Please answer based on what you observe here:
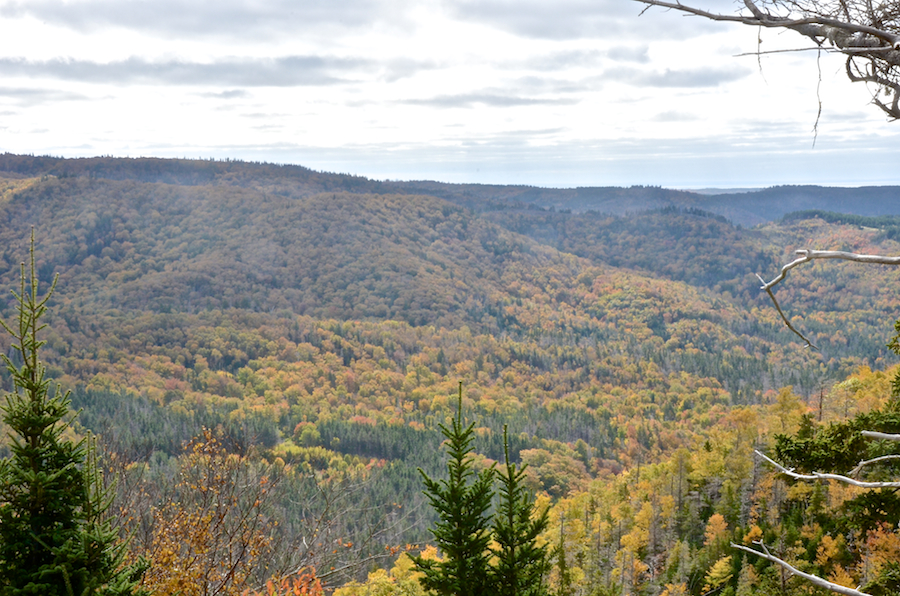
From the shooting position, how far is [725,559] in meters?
34.5

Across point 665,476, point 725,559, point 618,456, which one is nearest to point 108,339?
point 618,456

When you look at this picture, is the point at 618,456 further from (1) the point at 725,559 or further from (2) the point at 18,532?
(2) the point at 18,532

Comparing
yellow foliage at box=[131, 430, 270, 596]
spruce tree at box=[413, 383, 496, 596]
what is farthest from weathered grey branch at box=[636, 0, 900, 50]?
yellow foliage at box=[131, 430, 270, 596]

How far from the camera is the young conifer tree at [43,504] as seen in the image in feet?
19.2

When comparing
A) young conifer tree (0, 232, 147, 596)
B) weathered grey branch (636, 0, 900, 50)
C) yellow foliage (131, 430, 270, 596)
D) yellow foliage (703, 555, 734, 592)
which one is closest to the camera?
weathered grey branch (636, 0, 900, 50)

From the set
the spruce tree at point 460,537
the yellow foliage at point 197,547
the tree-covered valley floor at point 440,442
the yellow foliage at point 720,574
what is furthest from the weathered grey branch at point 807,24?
the yellow foliage at point 720,574

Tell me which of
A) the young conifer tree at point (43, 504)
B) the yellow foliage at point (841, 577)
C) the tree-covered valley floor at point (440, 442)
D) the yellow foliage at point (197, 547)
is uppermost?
the young conifer tree at point (43, 504)

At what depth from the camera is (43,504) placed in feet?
20.2

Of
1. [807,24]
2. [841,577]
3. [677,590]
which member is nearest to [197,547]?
[807,24]

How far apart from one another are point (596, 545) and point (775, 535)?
11.5 meters

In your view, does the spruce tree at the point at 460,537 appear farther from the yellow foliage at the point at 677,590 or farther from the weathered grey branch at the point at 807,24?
the yellow foliage at the point at 677,590

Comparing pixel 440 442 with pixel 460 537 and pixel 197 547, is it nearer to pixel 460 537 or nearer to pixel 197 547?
pixel 197 547

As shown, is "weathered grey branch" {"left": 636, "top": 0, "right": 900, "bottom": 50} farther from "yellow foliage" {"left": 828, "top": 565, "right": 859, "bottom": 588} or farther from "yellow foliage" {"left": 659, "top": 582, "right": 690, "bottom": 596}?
"yellow foliage" {"left": 659, "top": 582, "right": 690, "bottom": 596}

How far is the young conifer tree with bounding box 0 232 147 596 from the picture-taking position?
585 centimetres
